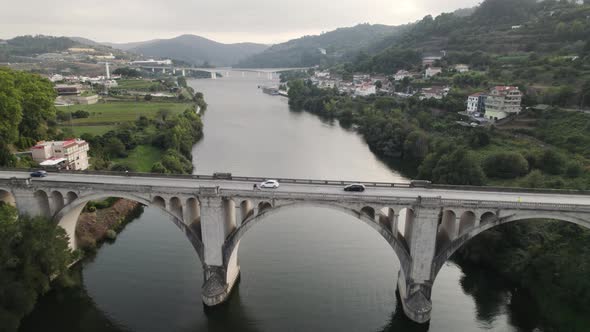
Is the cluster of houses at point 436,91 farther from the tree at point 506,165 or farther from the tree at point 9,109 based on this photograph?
the tree at point 9,109

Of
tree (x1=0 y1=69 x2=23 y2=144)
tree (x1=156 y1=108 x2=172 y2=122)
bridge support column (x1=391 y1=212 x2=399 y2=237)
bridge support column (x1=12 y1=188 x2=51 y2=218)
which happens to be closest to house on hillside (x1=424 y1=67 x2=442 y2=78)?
tree (x1=156 y1=108 x2=172 y2=122)

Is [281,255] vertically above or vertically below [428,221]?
below

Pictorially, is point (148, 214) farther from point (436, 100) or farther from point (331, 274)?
point (436, 100)

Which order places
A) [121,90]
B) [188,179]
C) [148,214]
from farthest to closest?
[121,90]
[148,214]
[188,179]

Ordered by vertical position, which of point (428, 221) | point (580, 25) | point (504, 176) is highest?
point (580, 25)

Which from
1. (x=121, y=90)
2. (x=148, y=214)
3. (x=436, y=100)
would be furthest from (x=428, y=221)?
(x=121, y=90)

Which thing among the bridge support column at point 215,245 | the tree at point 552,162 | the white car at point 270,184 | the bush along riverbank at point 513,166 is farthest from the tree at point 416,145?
the bridge support column at point 215,245

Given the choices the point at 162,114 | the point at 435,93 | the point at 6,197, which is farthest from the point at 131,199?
the point at 435,93
